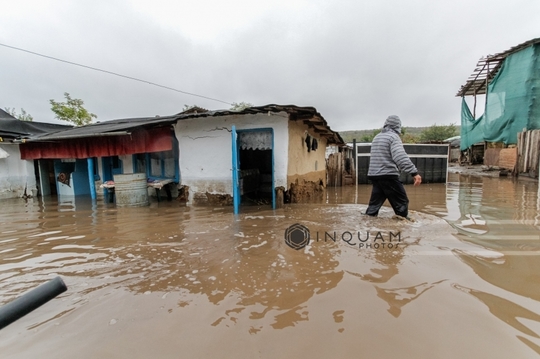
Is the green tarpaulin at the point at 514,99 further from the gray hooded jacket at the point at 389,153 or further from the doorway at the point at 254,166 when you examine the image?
the doorway at the point at 254,166

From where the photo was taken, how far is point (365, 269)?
2729 millimetres

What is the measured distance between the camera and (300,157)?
723cm

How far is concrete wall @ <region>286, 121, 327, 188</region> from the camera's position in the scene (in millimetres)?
6465

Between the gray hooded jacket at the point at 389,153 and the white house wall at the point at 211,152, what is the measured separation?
2143mm

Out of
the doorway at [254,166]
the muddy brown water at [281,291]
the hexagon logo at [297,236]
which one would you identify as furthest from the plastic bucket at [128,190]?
the hexagon logo at [297,236]

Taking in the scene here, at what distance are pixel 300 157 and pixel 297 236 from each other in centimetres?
366

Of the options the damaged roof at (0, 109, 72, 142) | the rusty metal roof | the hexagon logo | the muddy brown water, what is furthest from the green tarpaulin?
the damaged roof at (0, 109, 72, 142)

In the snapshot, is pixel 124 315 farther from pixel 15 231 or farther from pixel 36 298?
pixel 15 231

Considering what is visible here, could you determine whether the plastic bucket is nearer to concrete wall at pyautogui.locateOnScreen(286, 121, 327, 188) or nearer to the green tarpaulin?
concrete wall at pyautogui.locateOnScreen(286, 121, 327, 188)

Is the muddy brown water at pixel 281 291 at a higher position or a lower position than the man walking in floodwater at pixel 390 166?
lower

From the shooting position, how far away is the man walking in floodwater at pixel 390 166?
15.0 ft

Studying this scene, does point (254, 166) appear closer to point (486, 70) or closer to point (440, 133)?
point (486, 70)

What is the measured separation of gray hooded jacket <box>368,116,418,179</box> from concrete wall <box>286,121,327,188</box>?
7.00 feet

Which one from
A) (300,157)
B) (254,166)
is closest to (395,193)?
(300,157)
